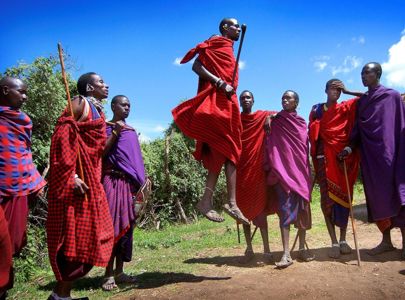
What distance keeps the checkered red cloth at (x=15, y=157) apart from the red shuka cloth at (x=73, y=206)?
51 centimetres

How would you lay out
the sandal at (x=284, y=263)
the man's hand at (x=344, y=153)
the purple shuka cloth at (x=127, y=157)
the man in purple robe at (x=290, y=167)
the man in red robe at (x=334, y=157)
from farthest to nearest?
the man in red robe at (x=334, y=157)
the man's hand at (x=344, y=153)
the man in purple robe at (x=290, y=167)
the sandal at (x=284, y=263)
the purple shuka cloth at (x=127, y=157)

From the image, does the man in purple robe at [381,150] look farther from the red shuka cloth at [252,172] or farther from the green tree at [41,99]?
the green tree at [41,99]

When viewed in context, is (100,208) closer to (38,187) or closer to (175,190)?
(38,187)

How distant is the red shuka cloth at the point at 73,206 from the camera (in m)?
3.66

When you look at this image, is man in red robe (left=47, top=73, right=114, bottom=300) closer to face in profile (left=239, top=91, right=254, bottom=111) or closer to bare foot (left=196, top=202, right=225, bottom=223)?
bare foot (left=196, top=202, right=225, bottom=223)

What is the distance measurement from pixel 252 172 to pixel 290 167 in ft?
1.98

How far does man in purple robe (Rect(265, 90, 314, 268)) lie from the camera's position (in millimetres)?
5758

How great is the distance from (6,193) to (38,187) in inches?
15.5

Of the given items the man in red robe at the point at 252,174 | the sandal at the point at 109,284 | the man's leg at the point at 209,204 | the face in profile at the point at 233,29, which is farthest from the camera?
the man in red robe at the point at 252,174

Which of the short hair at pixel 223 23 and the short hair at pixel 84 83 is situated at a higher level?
the short hair at pixel 223 23

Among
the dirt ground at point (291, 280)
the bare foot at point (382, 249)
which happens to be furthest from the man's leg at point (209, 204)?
the bare foot at point (382, 249)

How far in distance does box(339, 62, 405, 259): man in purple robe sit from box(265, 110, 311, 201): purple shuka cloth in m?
0.63

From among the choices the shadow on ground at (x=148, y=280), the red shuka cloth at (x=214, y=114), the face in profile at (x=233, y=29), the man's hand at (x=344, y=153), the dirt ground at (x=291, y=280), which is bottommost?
the dirt ground at (x=291, y=280)

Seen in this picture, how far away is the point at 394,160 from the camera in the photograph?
19.1ft
